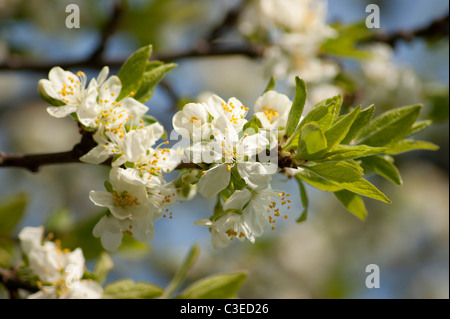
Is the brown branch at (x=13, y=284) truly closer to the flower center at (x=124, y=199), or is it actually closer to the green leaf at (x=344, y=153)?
the flower center at (x=124, y=199)

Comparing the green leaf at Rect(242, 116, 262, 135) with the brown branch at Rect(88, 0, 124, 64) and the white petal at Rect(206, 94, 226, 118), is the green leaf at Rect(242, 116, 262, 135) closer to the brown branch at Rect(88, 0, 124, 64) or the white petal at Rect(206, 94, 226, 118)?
the white petal at Rect(206, 94, 226, 118)

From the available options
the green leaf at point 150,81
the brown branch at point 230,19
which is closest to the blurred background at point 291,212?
the brown branch at point 230,19

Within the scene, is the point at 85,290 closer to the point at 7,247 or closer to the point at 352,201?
the point at 7,247

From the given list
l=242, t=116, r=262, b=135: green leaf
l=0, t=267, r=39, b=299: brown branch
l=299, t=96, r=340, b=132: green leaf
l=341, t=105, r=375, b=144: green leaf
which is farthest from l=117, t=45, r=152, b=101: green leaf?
l=0, t=267, r=39, b=299: brown branch

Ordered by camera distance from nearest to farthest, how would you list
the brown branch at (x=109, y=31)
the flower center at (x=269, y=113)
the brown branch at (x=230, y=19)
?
1. the flower center at (x=269, y=113)
2. the brown branch at (x=109, y=31)
3. the brown branch at (x=230, y=19)

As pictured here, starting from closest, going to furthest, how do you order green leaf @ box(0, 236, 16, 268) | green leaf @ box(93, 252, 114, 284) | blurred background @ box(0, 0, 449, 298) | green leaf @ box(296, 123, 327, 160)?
1. green leaf @ box(296, 123, 327, 160)
2. green leaf @ box(93, 252, 114, 284)
3. green leaf @ box(0, 236, 16, 268)
4. blurred background @ box(0, 0, 449, 298)
